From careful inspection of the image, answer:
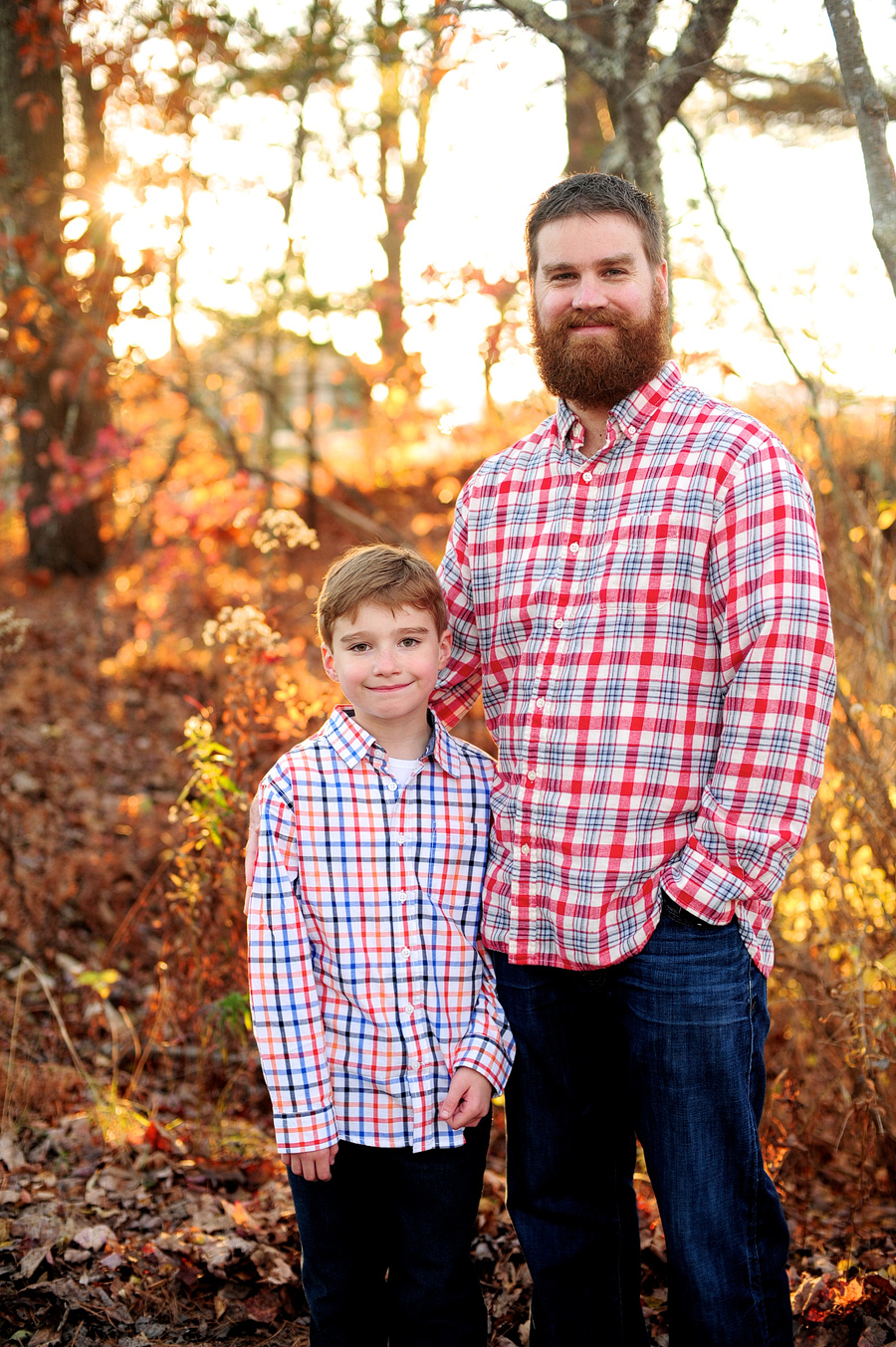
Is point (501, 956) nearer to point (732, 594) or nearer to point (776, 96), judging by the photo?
point (732, 594)

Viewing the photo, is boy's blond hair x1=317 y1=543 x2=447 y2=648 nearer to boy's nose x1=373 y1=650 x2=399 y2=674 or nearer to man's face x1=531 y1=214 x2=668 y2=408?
boy's nose x1=373 y1=650 x2=399 y2=674

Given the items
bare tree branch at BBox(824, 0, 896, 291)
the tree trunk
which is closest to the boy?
bare tree branch at BBox(824, 0, 896, 291)

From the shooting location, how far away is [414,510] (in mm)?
13672

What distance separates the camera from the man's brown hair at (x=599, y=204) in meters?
2.32

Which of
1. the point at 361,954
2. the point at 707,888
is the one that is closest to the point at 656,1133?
the point at 707,888

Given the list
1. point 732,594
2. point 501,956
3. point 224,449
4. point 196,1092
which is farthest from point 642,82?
point 224,449

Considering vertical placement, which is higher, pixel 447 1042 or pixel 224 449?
pixel 224 449

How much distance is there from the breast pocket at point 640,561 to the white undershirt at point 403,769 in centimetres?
55

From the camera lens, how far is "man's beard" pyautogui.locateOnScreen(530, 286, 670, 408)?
2.32 metres

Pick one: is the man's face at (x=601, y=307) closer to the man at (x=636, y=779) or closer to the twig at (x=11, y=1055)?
the man at (x=636, y=779)

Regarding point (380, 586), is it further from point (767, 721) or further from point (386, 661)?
point (767, 721)

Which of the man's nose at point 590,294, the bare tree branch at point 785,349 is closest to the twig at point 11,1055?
the man's nose at point 590,294

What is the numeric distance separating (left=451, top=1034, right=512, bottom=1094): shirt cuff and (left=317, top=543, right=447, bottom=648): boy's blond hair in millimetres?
890

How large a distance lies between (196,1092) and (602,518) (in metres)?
2.86
